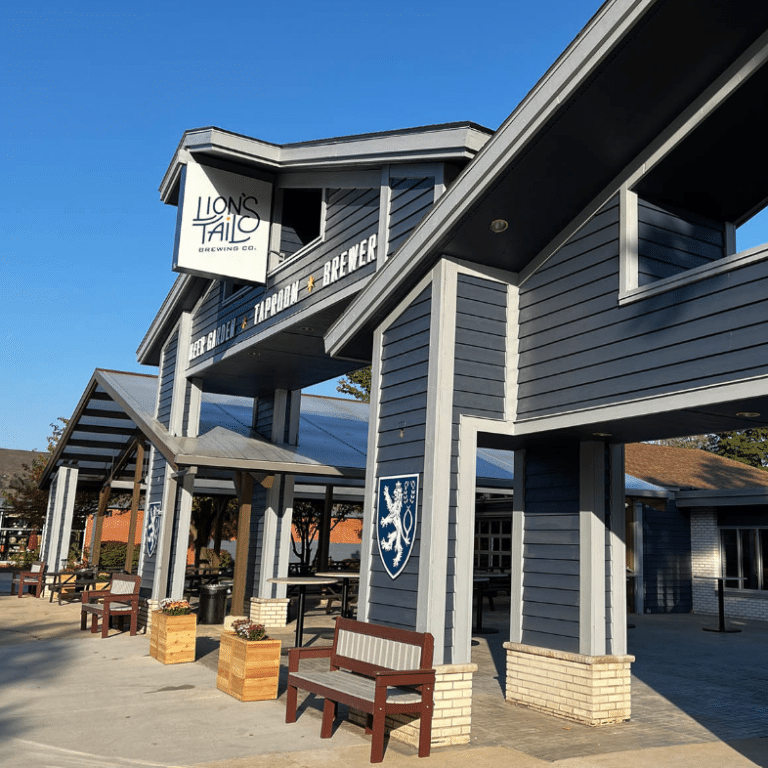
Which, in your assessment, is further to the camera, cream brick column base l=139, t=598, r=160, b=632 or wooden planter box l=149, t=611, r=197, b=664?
cream brick column base l=139, t=598, r=160, b=632

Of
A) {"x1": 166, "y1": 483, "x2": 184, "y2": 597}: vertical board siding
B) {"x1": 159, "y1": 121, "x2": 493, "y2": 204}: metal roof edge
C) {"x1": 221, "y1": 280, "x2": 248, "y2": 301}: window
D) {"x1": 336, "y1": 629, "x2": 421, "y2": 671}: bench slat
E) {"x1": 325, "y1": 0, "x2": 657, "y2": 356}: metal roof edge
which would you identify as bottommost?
{"x1": 336, "y1": 629, "x2": 421, "y2": 671}: bench slat

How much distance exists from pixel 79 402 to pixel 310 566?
9.00 metres

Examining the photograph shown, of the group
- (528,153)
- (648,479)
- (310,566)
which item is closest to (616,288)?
(528,153)

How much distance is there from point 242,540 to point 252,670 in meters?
6.39

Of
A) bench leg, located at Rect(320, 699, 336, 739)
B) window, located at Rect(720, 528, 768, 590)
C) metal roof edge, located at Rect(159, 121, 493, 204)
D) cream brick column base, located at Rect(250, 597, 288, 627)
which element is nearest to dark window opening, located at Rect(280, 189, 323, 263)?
metal roof edge, located at Rect(159, 121, 493, 204)

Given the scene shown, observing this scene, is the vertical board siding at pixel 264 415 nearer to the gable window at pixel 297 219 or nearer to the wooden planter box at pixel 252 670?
the gable window at pixel 297 219

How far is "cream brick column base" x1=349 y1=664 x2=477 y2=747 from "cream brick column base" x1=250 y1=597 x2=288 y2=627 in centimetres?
843

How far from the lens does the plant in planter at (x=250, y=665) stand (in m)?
8.69

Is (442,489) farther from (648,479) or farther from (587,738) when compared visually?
(648,479)

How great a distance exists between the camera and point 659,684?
412 inches

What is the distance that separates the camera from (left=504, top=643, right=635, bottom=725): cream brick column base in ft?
25.7

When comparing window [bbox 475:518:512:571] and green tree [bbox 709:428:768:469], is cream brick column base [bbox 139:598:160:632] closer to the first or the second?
window [bbox 475:518:512:571]

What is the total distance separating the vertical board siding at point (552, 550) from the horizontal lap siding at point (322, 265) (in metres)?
3.26

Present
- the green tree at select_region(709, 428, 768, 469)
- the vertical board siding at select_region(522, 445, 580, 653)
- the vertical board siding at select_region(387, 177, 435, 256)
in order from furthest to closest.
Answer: the green tree at select_region(709, 428, 768, 469)
the vertical board siding at select_region(387, 177, 435, 256)
the vertical board siding at select_region(522, 445, 580, 653)
